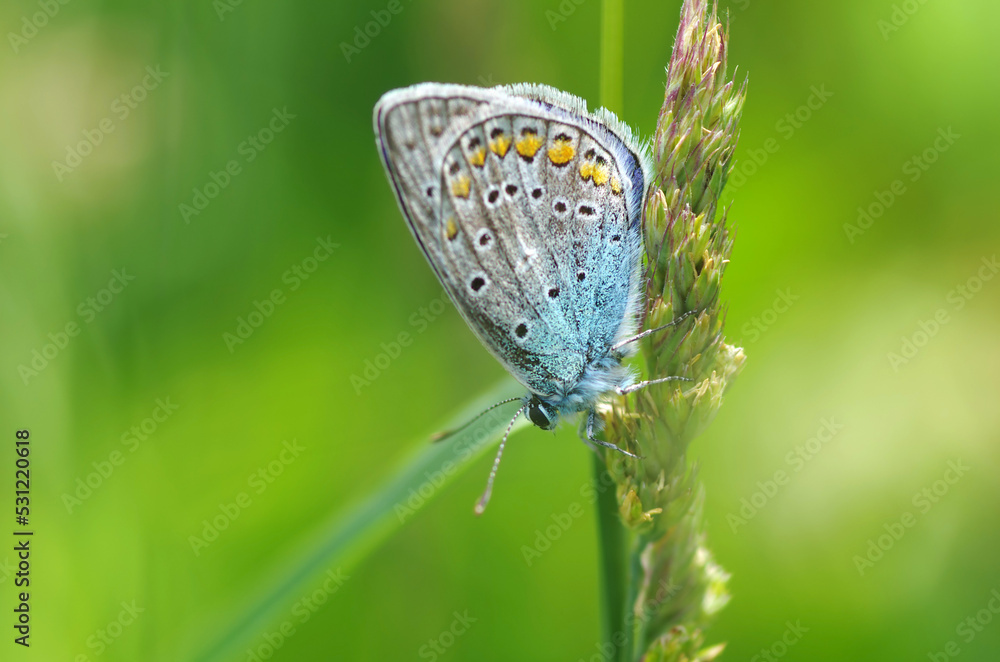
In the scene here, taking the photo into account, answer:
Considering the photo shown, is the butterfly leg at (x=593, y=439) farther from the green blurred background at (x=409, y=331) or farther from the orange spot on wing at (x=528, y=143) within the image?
the orange spot on wing at (x=528, y=143)

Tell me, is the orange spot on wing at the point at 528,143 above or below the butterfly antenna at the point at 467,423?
above

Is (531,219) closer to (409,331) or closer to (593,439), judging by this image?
(593,439)


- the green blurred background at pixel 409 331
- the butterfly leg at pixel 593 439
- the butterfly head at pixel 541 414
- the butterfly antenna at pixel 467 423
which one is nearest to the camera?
the butterfly leg at pixel 593 439

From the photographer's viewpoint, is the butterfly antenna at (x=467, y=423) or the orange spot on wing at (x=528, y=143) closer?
the butterfly antenna at (x=467, y=423)

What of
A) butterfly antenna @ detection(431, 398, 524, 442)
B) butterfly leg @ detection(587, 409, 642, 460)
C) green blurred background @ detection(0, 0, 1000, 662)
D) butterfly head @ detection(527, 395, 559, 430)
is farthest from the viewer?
green blurred background @ detection(0, 0, 1000, 662)

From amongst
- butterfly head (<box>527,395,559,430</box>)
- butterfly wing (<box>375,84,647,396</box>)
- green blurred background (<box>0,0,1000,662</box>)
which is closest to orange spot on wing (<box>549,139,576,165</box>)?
butterfly wing (<box>375,84,647,396</box>)

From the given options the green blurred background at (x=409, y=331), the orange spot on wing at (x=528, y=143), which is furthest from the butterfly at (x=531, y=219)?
the green blurred background at (x=409, y=331)

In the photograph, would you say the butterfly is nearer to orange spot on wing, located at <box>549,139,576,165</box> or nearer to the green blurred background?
orange spot on wing, located at <box>549,139,576,165</box>
